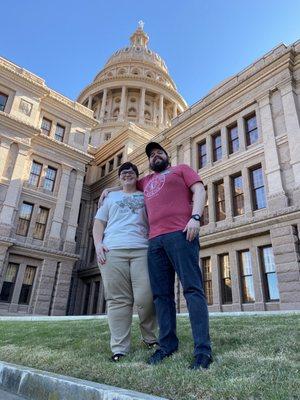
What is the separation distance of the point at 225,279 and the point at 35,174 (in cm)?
1603

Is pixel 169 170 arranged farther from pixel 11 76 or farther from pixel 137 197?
pixel 11 76

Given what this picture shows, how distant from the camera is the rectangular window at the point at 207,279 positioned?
1598cm

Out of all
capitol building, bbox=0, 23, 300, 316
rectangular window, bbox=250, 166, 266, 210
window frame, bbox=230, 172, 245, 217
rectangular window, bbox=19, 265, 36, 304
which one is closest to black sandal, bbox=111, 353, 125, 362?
capitol building, bbox=0, 23, 300, 316

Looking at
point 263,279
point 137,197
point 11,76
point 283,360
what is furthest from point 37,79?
point 283,360

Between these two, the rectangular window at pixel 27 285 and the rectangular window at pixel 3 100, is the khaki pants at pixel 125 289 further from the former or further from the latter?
the rectangular window at pixel 3 100

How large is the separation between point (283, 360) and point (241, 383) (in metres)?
0.76

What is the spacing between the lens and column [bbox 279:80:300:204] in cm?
1412

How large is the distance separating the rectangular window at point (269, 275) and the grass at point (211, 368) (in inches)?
387

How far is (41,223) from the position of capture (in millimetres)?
23641

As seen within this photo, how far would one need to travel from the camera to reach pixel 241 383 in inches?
89.0

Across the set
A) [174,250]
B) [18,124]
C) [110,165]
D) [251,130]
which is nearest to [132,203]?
[174,250]

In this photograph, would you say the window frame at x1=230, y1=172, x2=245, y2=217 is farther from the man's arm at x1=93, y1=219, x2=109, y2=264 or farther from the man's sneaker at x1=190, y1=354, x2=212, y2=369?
the man's sneaker at x1=190, y1=354, x2=212, y2=369

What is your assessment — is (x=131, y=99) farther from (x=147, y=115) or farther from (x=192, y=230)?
(x=192, y=230)

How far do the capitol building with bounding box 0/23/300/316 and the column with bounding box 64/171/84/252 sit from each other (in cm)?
8
